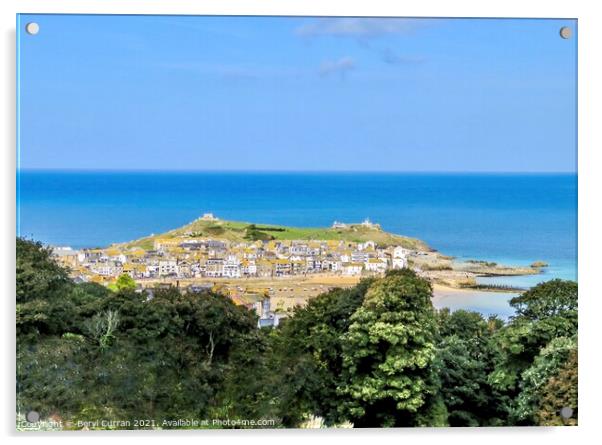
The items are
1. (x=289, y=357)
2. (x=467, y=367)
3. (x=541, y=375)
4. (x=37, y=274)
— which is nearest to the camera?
(x=37, y=274)

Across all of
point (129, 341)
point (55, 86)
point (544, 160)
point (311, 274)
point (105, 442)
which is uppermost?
point (55, 86)

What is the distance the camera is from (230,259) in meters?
9.05

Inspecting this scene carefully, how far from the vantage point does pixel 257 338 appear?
919 cm

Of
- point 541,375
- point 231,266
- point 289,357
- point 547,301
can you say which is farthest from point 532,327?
point 231,266

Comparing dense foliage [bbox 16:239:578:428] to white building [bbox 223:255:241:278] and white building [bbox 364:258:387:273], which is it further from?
white building [bbox 223:255:241:278]

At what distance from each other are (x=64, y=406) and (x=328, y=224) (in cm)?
276

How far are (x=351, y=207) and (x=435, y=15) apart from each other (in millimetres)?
1819

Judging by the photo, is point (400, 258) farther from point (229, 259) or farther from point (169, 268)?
point (169, 268)

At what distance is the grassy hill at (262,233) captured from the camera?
355 inches

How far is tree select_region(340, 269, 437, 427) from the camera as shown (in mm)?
8867

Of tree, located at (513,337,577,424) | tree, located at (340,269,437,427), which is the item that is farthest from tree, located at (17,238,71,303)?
tree, located at (513,337,577,424)

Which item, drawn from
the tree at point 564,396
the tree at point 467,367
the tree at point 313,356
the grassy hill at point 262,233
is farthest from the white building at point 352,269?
the tree at point 564,396
